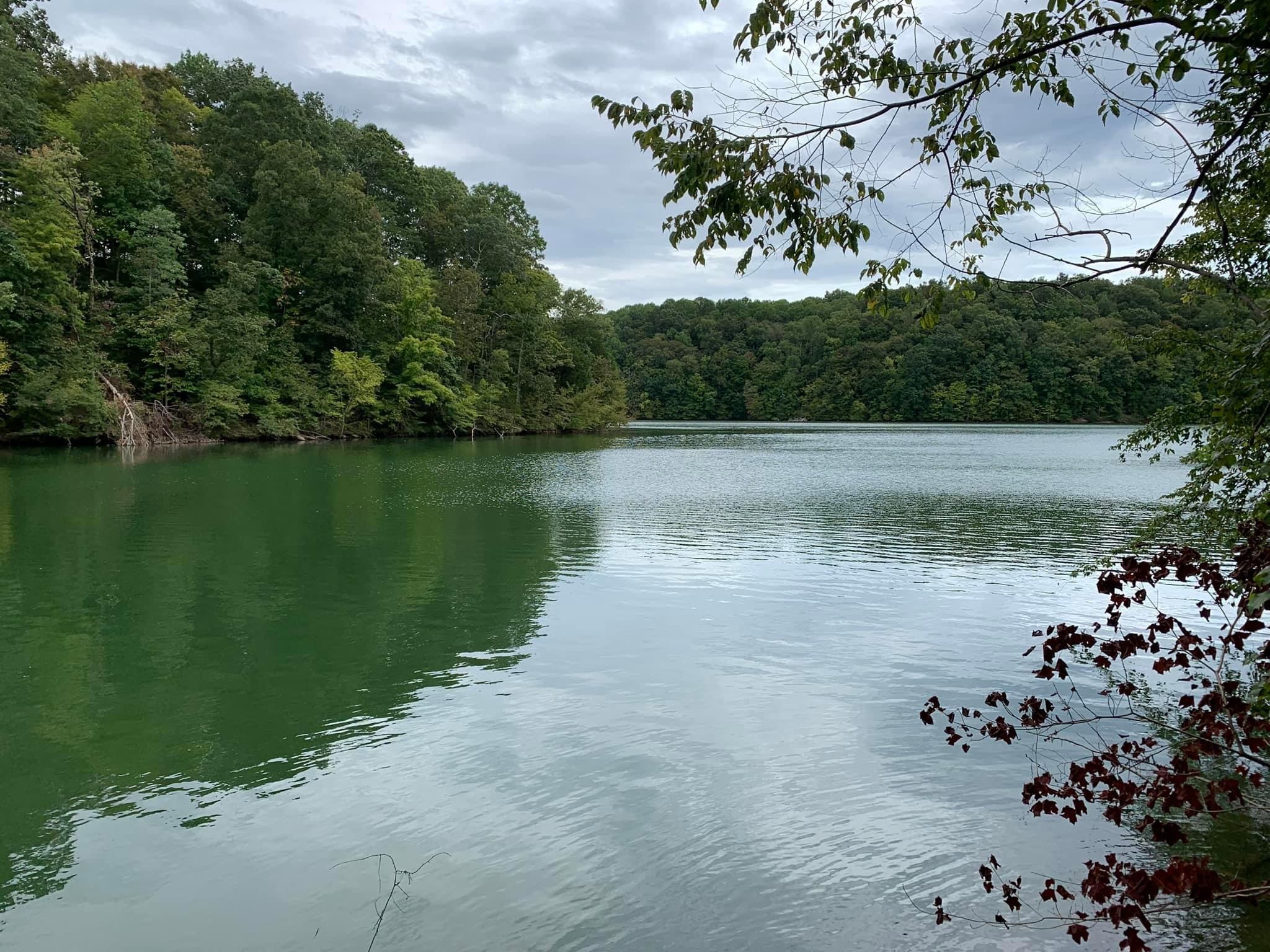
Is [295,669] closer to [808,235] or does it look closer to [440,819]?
[440,819]

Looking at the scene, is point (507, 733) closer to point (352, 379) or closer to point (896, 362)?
point (352, 379)

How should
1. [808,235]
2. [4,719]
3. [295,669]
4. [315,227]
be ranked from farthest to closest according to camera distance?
[315,227]
[295,669]
[4,719]
[808,235]

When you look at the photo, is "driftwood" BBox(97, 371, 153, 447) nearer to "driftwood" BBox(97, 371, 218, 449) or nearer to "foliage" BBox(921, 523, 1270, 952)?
"driftwood" BBox(97, 371, 218, 449)

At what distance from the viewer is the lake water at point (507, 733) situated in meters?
4.21

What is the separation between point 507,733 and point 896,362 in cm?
10616

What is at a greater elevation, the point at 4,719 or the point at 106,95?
the point at 106,95

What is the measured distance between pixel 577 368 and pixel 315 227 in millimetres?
22151

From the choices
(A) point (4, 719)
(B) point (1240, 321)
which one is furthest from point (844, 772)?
(B) point (1240, 321)

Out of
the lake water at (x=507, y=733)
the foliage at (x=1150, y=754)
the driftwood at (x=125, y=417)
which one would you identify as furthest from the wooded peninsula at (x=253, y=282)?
the lake water at (x=507, y=733)

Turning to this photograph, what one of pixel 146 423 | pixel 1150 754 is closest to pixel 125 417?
pixel 146 423

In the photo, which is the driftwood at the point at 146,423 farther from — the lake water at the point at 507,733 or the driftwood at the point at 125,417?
the lake water at the point at 507,733

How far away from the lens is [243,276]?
130 feet

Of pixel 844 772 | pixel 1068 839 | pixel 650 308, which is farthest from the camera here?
pixel 650 308

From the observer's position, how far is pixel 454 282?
5391 cm
